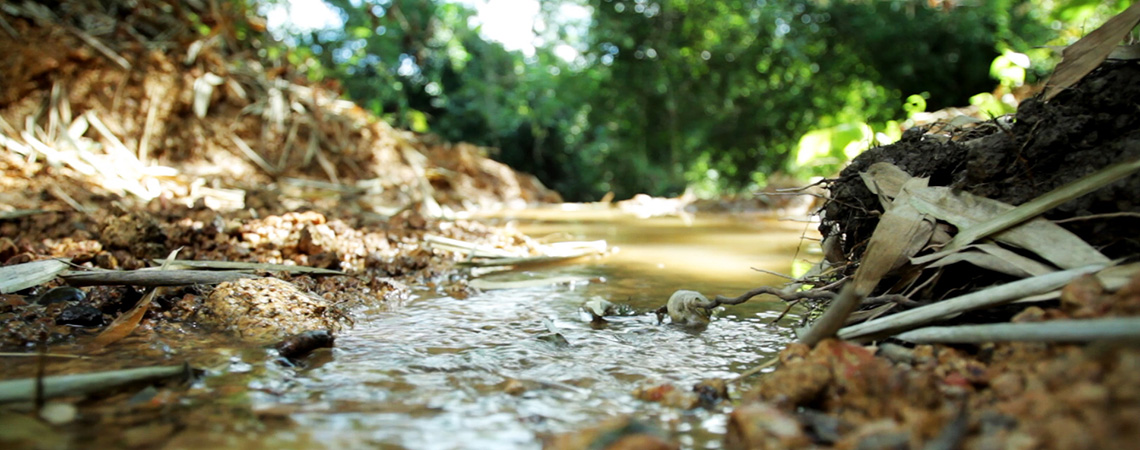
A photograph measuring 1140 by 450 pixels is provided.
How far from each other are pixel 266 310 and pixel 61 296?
2.25ft

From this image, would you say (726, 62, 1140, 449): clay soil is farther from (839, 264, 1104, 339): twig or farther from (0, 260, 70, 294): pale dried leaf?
(0, 260, 70, 294): pale dried leaf

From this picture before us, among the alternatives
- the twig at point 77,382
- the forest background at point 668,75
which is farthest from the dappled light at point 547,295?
the forest background at point 668,75

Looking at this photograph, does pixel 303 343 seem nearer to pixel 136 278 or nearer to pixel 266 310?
pixel 266 310

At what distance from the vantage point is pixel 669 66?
39.1ft

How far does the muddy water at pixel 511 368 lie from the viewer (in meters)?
1.32

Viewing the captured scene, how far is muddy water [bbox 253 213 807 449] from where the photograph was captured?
51.8 inches

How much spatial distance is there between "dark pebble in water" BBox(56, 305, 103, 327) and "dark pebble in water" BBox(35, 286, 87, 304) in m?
0.16

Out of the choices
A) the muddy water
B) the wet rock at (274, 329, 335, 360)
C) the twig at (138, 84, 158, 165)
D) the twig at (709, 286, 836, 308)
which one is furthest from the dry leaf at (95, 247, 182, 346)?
the twig at (138, 84, 158, 165)

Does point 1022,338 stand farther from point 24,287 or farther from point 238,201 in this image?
point 238,201

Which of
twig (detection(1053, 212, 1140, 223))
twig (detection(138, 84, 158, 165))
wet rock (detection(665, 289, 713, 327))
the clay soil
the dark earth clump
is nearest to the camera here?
the clay soil

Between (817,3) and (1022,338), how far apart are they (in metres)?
11.0

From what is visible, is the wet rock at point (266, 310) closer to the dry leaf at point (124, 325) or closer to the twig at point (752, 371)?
the dry leaf at point (124, 325)

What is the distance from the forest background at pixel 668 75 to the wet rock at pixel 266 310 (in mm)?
8610

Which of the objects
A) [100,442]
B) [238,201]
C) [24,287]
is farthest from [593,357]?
[238,201]
